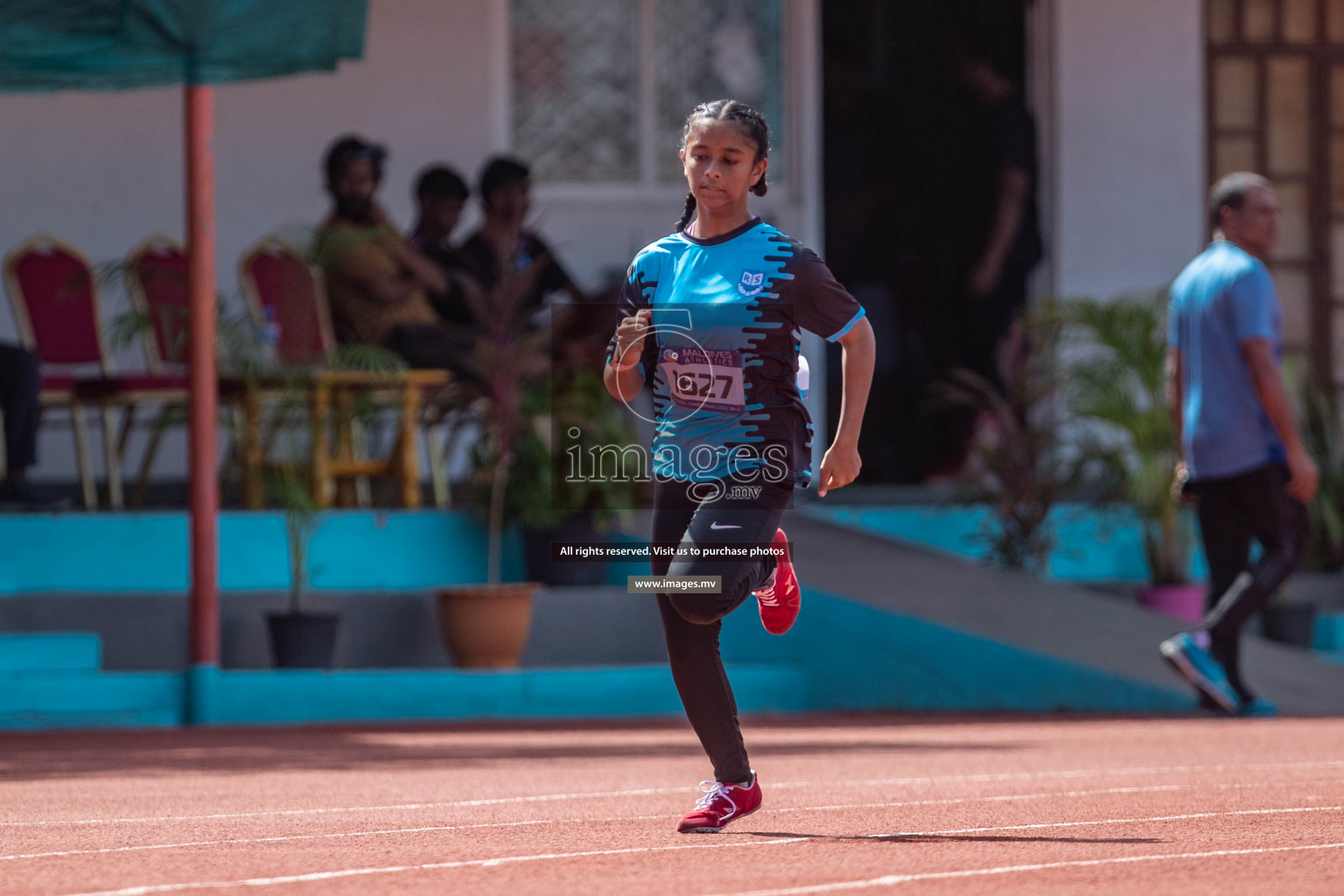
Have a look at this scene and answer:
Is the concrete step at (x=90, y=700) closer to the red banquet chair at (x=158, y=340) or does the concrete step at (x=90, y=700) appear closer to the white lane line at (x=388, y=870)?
the red banquet chair at (x=158, y=340)

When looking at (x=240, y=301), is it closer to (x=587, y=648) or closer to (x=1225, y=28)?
(x=587, y=648)

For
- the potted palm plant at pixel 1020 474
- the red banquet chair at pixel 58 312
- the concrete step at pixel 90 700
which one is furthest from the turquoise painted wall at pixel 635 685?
the red banquet chair at pixel 58 312

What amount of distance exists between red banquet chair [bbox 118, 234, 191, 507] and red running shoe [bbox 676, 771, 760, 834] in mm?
5123

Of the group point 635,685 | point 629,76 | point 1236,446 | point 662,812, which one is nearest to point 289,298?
point 635,685

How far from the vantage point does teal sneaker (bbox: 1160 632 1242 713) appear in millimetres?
7953

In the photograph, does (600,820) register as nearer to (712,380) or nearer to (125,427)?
(712,380)

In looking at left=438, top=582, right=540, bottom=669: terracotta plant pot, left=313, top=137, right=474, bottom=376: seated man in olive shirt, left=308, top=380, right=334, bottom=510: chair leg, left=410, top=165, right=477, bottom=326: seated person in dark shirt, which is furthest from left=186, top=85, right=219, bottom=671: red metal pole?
left=410, top=165, right=477, bottom=326: seated person in dark shirt

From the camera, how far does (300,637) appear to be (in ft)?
28.3

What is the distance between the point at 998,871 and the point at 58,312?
7270 mm

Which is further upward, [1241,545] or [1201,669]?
[1241,545]

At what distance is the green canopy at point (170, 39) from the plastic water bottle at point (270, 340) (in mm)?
1208

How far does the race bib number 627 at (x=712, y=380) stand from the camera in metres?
4.34

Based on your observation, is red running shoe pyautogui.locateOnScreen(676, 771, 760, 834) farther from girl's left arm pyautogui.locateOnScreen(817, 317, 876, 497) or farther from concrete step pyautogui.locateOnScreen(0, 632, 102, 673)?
concrete step pyautogui.locateOnScreen(0, 632, 102, 673)

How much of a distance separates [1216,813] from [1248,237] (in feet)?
12.4
